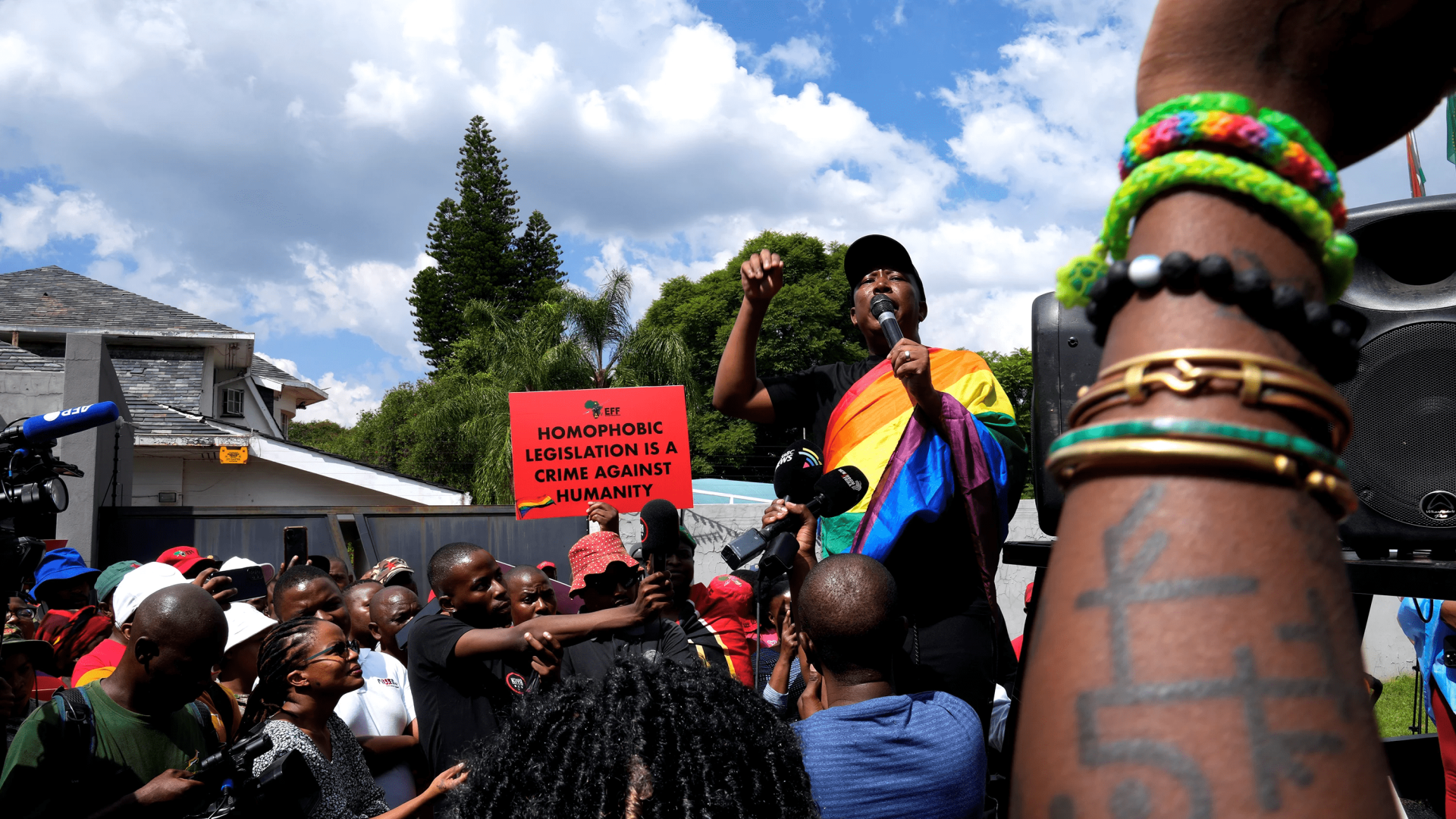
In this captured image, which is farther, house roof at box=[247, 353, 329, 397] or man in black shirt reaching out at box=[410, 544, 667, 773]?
house roof at box=[247, 353, 329, 397]

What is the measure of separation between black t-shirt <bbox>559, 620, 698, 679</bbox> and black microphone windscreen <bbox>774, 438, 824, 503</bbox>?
93cm

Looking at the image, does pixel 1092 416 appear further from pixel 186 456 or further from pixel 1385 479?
pixel 186 456

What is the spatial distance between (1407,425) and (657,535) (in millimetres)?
2234

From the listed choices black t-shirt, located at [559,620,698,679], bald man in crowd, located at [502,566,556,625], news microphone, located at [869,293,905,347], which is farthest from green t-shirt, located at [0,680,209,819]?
news microphone, located at [869,293,905,347]

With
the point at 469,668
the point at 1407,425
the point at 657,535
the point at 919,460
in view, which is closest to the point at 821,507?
the point at 919,460

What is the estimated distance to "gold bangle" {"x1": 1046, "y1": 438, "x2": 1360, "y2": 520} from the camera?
538mm

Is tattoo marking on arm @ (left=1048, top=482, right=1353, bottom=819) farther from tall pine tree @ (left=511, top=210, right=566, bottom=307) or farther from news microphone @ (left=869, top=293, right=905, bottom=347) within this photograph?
tall pine tree @ (left=511, top=210, right=566, bottom=307)

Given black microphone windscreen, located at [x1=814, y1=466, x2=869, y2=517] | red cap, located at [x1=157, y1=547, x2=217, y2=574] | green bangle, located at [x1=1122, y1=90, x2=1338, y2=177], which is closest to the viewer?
green bangle, located at [x1=1122, y1=90, x2=1338, y2=177]

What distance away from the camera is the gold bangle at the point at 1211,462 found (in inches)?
21.2

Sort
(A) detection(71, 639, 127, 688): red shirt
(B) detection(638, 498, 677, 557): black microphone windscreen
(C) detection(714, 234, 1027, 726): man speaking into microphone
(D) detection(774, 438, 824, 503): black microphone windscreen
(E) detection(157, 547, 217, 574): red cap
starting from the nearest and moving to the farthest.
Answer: (C) detection(714, 234, 1027, 726): man speaking into microphone → (D) detection(774, 438, 824, 503): black microphone windscreen → (B) detection(638, 498, 677, 557): black microphone windscreen → (A) detection(71, 639, 127, 688): red shirt → (E) detection(157, 547, 217, 574): red cap

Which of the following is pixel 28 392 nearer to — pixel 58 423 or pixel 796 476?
pixel 58 423

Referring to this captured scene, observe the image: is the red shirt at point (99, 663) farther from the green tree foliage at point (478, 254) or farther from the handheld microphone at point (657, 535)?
the green tree foliage at point (478, 254)

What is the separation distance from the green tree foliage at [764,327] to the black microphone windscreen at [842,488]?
78.0 feet

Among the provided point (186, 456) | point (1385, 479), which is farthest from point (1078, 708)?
point (186, 456)
